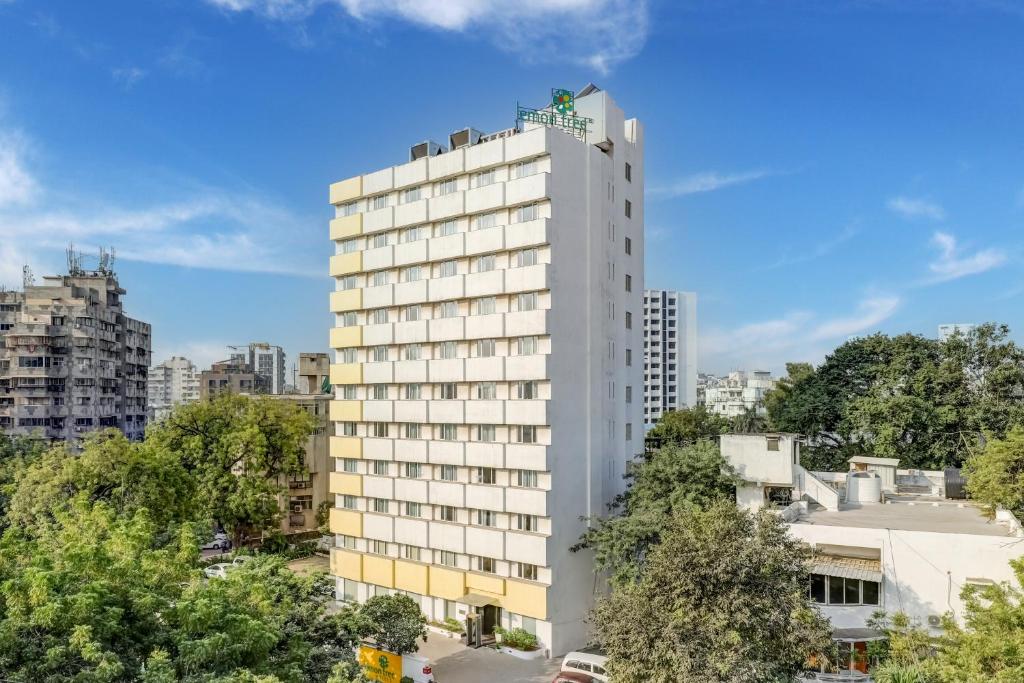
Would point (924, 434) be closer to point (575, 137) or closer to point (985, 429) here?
point (985, 429)

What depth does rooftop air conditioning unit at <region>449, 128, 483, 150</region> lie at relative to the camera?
3154 cm

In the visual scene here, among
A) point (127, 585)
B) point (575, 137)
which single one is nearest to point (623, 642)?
point (127, 585)

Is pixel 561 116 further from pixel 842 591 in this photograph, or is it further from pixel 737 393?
pixel 737 393

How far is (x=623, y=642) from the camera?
17.9 metres

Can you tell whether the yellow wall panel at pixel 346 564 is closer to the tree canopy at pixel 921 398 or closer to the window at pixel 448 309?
the window at pixel 448 309

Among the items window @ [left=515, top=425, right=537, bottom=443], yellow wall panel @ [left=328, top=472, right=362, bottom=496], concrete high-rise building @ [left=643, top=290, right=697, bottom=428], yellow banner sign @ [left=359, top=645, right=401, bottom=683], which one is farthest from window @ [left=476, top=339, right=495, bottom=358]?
concrete high-rise building @ [left=643, top=290, right=697, bottom=428]

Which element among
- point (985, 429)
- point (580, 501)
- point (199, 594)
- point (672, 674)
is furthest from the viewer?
point (985, 429)

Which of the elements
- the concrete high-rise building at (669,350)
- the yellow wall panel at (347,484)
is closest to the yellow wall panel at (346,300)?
the yellow wall panel at (347,484)

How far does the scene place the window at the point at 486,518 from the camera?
28.9 metres

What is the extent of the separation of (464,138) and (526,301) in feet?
28.5

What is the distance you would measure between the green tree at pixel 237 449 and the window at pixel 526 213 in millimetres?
19638

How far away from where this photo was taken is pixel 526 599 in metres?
27.4

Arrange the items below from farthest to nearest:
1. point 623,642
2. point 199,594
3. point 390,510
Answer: point 390,510 < point 623,642 < point 199,594

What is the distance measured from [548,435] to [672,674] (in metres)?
11.7
